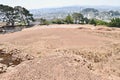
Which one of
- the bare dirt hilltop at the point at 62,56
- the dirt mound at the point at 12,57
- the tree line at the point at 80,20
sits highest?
the bare dirt hilltop at the point at 62,56

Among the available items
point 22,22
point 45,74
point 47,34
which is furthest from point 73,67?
point 22,22

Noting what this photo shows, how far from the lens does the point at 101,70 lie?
17.0 metres

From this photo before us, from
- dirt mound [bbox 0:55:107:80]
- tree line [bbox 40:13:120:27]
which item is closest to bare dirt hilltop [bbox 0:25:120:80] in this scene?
dirt mound [bbox 0:55:107:80]

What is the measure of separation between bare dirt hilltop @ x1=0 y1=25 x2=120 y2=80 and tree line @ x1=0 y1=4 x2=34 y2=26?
21499mm

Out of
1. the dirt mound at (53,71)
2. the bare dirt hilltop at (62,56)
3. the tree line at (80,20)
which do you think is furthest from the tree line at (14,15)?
the dirt mound at (53,71)

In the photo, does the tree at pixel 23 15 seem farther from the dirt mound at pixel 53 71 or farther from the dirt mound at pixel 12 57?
the dirt mound at pixel 53 71

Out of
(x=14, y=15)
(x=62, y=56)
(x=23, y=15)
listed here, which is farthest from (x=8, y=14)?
(x=62, y=56)

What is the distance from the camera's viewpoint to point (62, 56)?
19.0 meters

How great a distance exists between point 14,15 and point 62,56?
35061 mm

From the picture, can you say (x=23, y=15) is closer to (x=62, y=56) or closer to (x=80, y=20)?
(x=80, y=20)

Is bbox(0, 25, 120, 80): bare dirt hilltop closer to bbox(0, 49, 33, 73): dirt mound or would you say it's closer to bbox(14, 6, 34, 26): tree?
bbox(0, 49, 33, 73): dirt mound

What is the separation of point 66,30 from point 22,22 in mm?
26131

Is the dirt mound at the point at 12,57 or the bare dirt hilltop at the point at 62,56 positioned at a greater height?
the bare dirt hilltop at the point at 62,56

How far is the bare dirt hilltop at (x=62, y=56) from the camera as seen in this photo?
15430mm
